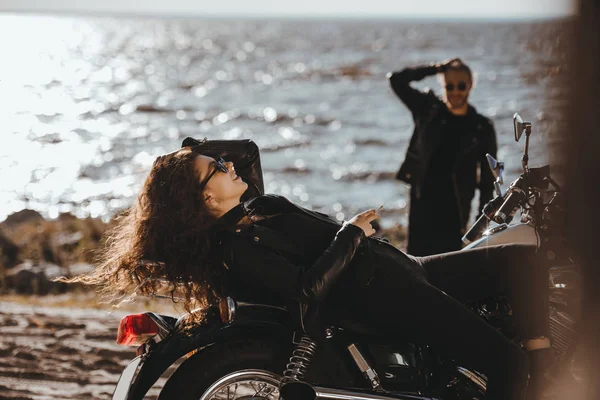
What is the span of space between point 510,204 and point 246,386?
1305mm

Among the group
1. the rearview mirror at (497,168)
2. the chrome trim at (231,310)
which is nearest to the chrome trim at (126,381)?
the chrome trim at (231,310)

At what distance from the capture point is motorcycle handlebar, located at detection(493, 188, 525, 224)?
3.45m

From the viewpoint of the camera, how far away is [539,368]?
3281 mm

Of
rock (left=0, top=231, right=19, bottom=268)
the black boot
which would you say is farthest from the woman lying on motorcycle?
rock (left=0, top=231, right=19, bottom=268)

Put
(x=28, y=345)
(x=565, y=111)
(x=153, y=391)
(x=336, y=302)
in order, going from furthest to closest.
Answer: (x=28, y=345)
(x=153, y=391)
(x=336, y=302)
(x=565, y=111)

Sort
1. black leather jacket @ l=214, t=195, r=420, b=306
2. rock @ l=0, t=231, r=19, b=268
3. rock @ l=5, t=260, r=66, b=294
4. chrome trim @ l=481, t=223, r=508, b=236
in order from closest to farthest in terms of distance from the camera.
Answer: black leather jacket @ l=214, t=195, r=420, b=306, chrome trim @ l=481, t=223, r=508, b=236, rock @ l=5, t=260, r=66, b=294, rock @ l=0, t=231, r=19, b=268

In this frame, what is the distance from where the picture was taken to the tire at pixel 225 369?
3.10m

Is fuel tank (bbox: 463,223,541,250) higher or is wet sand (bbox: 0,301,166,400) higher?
fuel tank (bbox: 463,223,541,250)

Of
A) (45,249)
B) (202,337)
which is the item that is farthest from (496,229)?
(45,249)

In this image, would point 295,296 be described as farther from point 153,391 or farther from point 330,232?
point 153,391

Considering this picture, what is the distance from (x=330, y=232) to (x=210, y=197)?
19.0 inches

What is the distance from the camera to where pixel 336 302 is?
3.23 m

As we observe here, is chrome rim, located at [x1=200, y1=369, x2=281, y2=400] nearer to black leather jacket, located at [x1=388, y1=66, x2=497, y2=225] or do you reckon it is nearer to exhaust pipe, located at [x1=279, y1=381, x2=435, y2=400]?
exhaust pipe, located at [x1=279, y1=381, x2=435, y2=400]

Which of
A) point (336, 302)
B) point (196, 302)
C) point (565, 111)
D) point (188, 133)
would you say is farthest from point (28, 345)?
point (188, 133)
